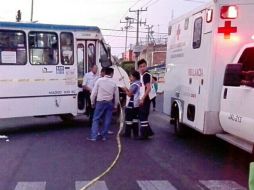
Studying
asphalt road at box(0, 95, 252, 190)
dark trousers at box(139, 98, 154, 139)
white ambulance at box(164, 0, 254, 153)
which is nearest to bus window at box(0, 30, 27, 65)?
asphalt road at box(0, 95, 252, 190)

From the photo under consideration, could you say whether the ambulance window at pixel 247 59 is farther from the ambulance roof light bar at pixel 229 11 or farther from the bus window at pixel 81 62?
the bus window at pixel 81 62

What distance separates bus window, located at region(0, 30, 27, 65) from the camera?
1329cm

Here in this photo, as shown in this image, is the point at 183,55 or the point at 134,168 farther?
the point at 183,55

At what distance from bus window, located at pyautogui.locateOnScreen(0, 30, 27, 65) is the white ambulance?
15.6ft

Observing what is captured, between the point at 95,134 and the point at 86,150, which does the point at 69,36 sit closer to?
the point at 95,134

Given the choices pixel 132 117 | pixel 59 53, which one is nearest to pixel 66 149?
pixel 132 117

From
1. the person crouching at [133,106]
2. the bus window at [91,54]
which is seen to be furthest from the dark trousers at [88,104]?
the person crouching at [133,106]

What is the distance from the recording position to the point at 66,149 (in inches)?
432

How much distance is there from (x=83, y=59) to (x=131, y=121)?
3674mm

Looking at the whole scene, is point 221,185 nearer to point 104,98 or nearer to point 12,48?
point 104,98

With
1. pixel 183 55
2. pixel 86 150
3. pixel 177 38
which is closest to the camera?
pixel 86 150

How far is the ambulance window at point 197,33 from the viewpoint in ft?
33.5

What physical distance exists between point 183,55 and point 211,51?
2521 millimetres

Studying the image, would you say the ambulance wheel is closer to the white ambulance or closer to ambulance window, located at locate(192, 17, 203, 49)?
the white ambulance
